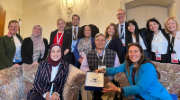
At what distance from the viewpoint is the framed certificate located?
1543mm

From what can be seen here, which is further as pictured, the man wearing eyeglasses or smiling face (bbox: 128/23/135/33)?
smiling face (bbox: 128/23/135/33)

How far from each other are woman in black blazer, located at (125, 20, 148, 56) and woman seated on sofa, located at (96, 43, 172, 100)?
111 cm

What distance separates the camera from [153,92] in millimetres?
1532

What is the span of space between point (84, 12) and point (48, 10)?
1437 mm

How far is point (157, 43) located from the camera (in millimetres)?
2656

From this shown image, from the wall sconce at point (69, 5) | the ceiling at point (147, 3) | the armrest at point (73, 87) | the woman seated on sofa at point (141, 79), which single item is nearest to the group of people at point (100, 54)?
the woman seated on sofa at point (141, 79)

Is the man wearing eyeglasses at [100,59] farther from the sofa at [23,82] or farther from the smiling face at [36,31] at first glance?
the smiling face at [36,31]

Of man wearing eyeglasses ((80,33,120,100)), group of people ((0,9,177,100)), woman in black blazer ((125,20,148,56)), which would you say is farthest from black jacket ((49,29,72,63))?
woman in black blazer ((125,20,148,56))

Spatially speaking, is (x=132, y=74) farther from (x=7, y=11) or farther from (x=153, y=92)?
(x=7, y=11)

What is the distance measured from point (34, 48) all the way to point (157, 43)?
256 centimetres

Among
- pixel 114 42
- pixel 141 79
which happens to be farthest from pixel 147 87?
pixel 114 42

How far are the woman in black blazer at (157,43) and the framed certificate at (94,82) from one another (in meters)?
1.65

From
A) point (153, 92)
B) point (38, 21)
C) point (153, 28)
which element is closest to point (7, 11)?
point (38, 21)

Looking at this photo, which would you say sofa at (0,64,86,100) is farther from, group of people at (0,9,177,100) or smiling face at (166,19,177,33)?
smiling face at (166,19,177,33)
